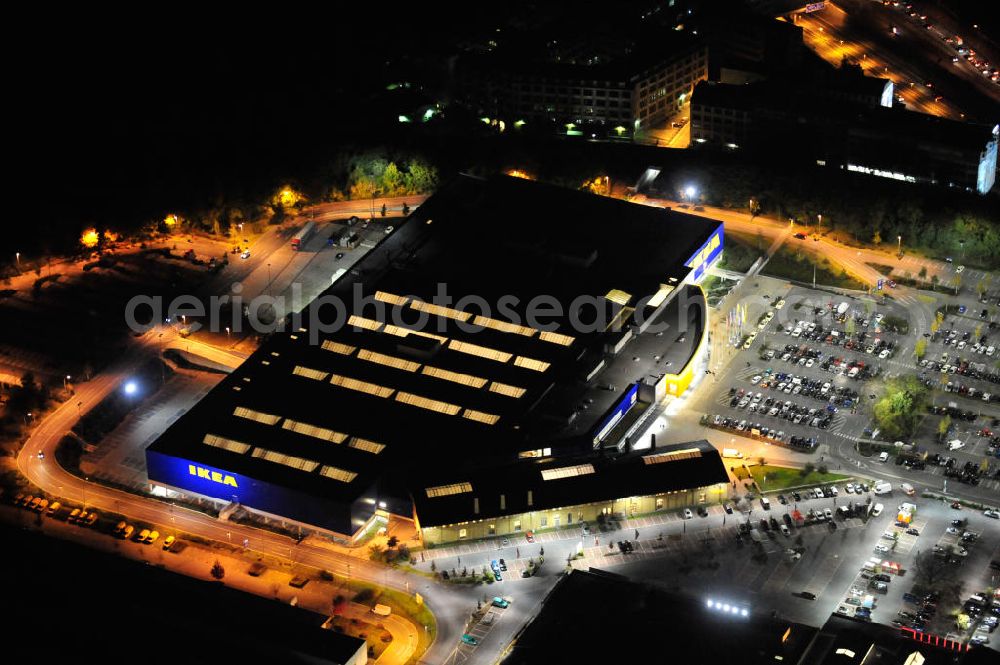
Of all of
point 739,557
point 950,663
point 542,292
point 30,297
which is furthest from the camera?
point 30,297

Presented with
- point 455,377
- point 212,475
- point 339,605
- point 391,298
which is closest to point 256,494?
point 212,475

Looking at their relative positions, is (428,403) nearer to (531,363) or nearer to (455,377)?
(455,377)

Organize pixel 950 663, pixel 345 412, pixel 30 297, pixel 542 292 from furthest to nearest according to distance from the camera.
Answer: pixel 30 297 → pixel 542 292 → pixel 345 412 → pixel 950 663

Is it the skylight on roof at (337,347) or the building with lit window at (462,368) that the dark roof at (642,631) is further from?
the skylight on roof at (337,347)

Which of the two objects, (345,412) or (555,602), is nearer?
(555,602)

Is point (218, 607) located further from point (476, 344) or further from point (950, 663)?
point (950, 663)

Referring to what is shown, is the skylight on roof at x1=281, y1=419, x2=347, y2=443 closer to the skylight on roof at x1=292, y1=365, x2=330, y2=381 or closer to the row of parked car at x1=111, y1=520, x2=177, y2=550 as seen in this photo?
the skylight on roof at x1=292, y1=365, x2=330, y2=381

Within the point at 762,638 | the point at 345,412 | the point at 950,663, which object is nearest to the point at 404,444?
the point at 345,412
